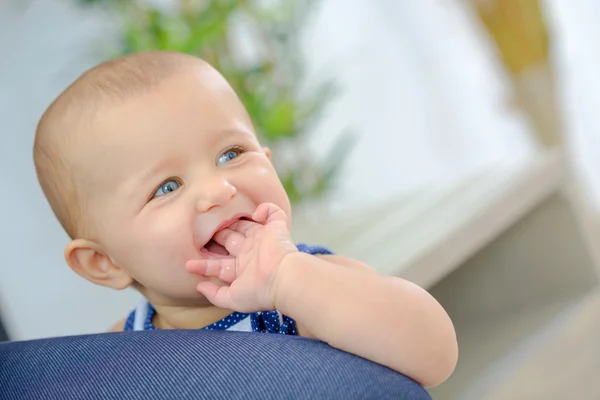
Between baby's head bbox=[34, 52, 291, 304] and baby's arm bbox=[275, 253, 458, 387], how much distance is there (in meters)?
0.15

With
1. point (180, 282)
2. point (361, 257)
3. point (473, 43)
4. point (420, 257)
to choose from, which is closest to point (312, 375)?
point (180, 282)

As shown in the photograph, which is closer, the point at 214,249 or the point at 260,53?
the point at 214,249

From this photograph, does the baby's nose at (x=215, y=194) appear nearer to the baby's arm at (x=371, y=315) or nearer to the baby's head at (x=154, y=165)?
the baby's head at (x=154, y=165)

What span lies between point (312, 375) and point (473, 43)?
289 centimetres

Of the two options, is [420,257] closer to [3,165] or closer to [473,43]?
[3,165]

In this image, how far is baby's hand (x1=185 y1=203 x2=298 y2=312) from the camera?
73 cm

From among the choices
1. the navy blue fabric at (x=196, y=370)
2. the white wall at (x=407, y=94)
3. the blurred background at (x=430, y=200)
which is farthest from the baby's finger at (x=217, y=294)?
the white wall at (x=407, y=94)

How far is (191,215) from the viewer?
0.81 metres

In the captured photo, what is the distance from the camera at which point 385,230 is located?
1847 mm

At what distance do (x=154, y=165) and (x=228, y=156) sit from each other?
0.31 feet

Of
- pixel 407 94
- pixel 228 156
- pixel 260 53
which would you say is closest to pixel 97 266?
pixel 228 156

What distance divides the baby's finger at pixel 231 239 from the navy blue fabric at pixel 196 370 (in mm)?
143

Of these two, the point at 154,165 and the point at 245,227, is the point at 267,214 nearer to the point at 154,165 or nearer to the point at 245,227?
the point at 245,227

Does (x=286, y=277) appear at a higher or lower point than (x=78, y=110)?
lower
